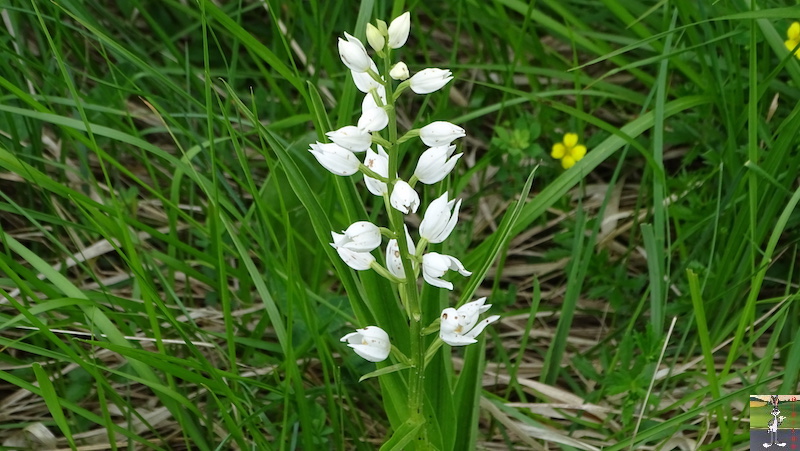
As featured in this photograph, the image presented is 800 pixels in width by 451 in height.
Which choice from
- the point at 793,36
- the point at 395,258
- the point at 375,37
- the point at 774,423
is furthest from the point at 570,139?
the point at 375,37

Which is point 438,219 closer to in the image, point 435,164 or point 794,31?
point 435,164

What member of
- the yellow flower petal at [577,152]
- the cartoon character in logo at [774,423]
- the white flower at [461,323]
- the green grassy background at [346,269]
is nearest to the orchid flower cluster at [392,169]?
the white flower at [461,323]

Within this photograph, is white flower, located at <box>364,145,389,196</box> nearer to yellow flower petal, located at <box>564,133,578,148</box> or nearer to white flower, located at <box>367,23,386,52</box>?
white flower, located at <box>367,23,386,52</box>

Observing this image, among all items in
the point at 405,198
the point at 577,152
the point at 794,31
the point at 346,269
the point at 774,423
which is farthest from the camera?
the point at 577,152

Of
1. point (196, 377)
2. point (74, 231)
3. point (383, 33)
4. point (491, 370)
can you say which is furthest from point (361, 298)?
point (74, 231)

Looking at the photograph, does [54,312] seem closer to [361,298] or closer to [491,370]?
[361,298]

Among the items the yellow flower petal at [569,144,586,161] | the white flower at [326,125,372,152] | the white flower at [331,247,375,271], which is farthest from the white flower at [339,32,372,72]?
the yellow flower petal at [569,144,586,161]
